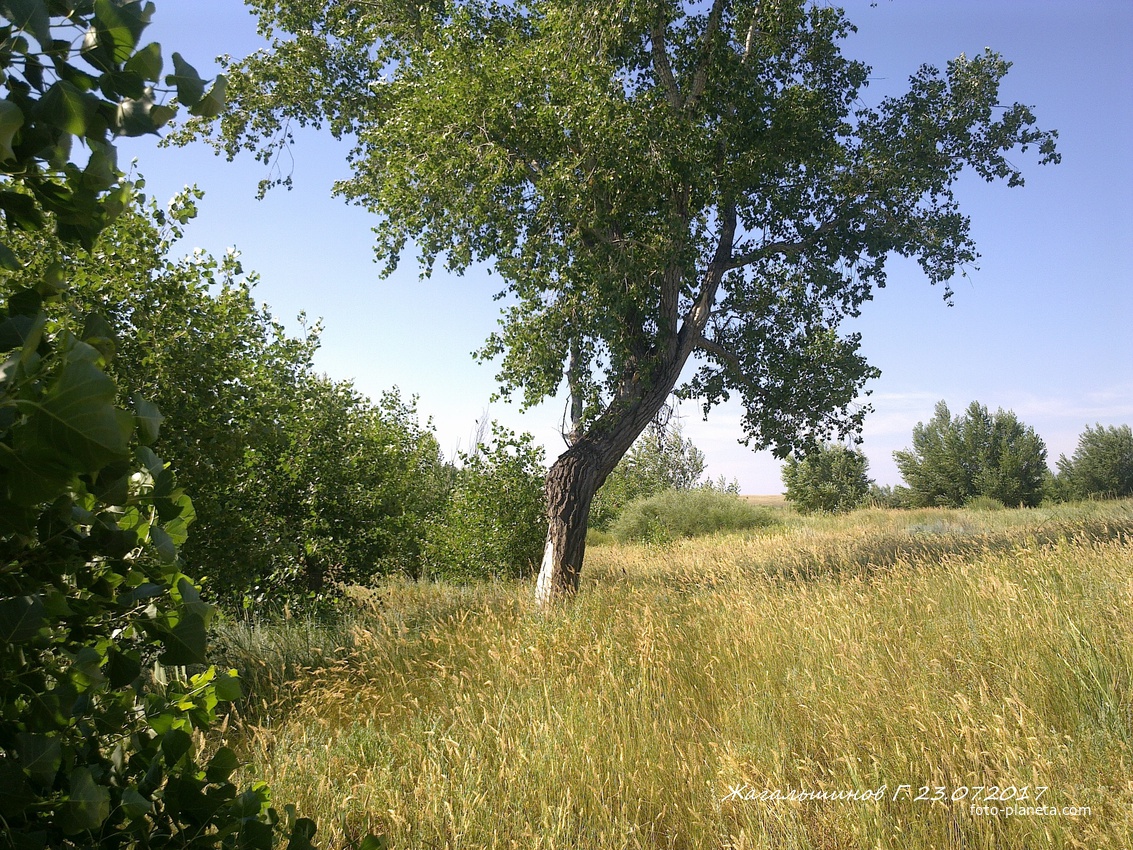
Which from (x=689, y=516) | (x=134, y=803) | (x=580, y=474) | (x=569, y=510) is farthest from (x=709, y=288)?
(x=689, y=516)

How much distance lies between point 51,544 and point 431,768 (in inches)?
119

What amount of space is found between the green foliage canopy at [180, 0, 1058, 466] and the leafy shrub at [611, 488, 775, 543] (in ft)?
35.7

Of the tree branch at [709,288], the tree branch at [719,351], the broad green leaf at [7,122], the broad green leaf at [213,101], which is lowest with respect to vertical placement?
the broad green leaf at [7,122]

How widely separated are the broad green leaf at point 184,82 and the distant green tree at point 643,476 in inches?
772

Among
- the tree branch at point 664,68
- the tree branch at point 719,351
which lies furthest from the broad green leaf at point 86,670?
the tree branch at point 719,351

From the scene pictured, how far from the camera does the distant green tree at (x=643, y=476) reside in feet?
75.4

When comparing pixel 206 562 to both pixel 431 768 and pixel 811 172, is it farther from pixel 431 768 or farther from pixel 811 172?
pixel 811 172

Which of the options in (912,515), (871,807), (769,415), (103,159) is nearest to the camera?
(103,159)

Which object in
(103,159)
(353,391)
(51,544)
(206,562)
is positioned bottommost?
(206,562)

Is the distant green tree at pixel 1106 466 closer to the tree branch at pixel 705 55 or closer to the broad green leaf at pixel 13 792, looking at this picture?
the tree branch at pixel 705 55

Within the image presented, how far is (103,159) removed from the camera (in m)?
1.22

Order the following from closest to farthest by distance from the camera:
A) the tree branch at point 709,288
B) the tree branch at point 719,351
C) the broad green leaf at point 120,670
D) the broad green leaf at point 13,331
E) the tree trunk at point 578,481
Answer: the broad green leaf at point 13,331, the broad green leaf at point 120,670, the tree trunk at point 578,481, the tree branch at point 709,288, the tree branch at point 719,351

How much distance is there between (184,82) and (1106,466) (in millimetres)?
35721

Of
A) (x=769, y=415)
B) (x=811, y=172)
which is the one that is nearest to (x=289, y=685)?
(x=769, y=415)
